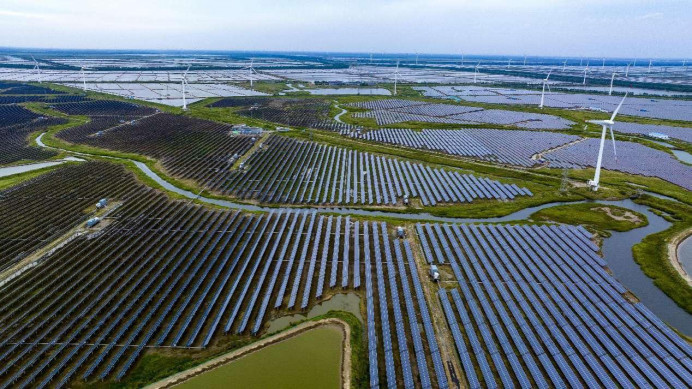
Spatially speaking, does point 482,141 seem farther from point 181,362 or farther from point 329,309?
point 181,362

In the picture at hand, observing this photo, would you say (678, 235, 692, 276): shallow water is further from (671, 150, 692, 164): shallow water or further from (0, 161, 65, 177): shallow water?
(0, 161, 65, 177): shallow water

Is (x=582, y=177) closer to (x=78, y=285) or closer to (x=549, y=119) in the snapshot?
(x=549, y=119)

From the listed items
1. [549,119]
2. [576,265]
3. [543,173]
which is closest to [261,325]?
[576,265]

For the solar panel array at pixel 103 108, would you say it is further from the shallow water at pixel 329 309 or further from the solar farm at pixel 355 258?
the shallow water at pixel 329 309

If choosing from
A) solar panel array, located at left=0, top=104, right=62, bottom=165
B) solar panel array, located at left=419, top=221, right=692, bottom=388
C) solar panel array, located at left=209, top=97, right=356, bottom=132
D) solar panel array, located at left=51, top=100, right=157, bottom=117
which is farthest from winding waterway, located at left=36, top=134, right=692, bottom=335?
solar panel array, located at left=51, top=100, right=157, bottom=117

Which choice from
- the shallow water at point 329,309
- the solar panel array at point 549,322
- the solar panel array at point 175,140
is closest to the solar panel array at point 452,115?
the solar panel array at point 175,140

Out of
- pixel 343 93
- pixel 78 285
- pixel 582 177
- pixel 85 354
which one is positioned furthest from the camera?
Answer: pixel 343 93

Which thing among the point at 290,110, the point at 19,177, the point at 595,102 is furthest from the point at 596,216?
the point at 595,102
